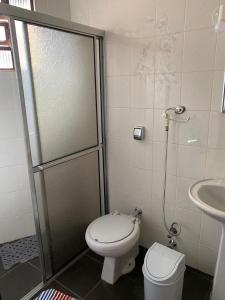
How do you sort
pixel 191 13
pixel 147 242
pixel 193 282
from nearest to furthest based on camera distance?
1. pixel 191 13
2. pixel 193 282
3. pixel 147 242

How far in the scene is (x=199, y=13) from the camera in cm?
149

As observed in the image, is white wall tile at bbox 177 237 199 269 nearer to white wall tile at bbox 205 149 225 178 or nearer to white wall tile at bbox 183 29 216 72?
white wall tile at bbox 205 149 225 178

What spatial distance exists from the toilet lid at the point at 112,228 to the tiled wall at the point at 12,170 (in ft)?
2.85

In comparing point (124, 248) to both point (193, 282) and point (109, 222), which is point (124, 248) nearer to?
point (109, 222)

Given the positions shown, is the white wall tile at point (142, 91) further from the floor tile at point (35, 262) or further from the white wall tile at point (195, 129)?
the floor tile at point (35, 262)

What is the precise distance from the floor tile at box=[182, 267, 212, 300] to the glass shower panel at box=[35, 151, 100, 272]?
934mm

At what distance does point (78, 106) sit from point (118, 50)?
0.54 m

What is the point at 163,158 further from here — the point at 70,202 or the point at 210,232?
the point at 70,202

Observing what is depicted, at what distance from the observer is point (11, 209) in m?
2.26

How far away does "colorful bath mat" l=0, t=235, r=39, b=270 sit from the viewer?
2.10 metres

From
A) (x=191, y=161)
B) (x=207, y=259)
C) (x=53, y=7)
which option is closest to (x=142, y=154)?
(x=191, y=161)

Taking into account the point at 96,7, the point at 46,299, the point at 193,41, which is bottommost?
the point at 46,299

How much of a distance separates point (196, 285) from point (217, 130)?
47.0 inches

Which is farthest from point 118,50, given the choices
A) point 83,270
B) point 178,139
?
point 83,270
